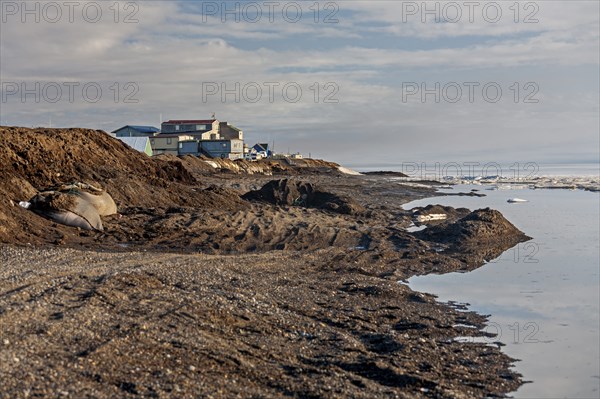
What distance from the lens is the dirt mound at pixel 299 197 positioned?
2930 centimetres

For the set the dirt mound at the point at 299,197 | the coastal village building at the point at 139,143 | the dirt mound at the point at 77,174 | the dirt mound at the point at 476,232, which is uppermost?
the coastal village building at the point at 139,143

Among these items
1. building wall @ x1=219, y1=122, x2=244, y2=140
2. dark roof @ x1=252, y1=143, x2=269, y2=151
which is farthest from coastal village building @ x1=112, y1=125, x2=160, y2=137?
dark roof @ x1=252, y1=143, x2=269, y2=151

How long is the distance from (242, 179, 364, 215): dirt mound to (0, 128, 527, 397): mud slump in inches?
191

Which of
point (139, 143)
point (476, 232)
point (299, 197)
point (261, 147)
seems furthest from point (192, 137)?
Answer: point (476, 232)

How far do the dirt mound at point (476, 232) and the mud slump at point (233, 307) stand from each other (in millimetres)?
59

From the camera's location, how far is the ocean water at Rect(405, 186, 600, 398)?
31.4 ft

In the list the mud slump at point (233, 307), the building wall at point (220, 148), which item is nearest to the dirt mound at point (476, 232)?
the mud slump at point (233, 307)

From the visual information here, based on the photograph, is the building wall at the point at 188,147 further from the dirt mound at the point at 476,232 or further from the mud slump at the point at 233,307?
the dirt mound at the point at 476,232

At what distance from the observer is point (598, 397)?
8.73m

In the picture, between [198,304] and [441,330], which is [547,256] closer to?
[441,330]

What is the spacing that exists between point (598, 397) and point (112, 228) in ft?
47.3

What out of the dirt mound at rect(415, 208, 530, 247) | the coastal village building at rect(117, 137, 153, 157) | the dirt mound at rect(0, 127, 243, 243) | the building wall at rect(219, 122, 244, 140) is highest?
the building wall at rect(219, 122, 244, 140)

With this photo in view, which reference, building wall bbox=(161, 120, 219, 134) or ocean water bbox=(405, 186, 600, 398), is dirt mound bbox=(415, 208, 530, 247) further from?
building wall bbox=(161, 120, 219, 134)

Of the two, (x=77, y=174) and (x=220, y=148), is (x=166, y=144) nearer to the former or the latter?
(x=220, y=148)
